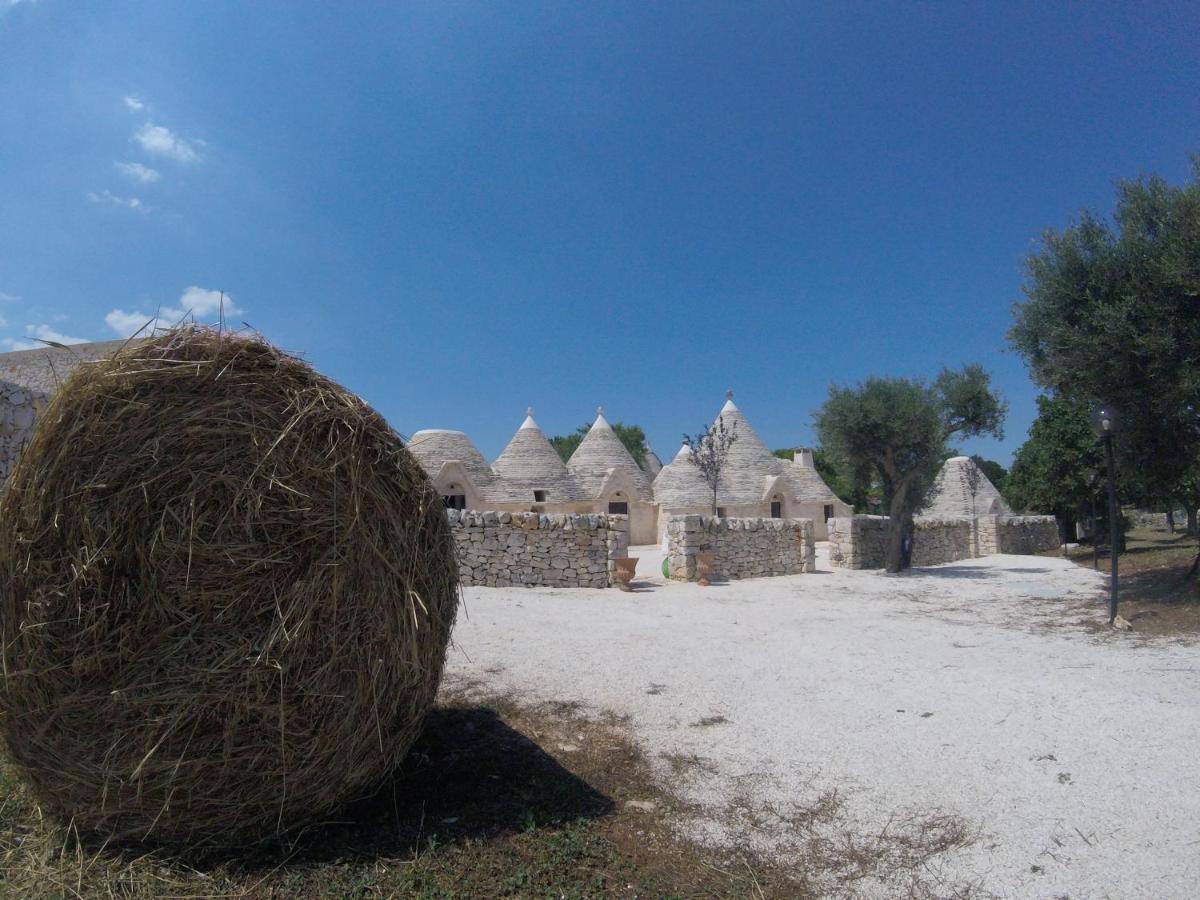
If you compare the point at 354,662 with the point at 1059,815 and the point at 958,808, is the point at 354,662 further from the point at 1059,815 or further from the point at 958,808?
the point at 1059,815

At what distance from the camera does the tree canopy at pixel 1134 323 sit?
941 cm

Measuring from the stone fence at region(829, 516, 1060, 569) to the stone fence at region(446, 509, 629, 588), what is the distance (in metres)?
9.17

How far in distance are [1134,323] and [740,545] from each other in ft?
30.9

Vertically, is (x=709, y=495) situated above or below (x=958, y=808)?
above

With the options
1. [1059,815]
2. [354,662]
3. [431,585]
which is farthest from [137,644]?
[1059,815]

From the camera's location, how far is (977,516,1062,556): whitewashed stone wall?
2577 centimetres

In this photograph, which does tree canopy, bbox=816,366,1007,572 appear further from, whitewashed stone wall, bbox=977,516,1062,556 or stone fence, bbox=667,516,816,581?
whitewashed stone wall, bbox=977,516,1062,556

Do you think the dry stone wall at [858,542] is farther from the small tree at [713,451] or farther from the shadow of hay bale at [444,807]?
the shadow of hay bale at [444,807]

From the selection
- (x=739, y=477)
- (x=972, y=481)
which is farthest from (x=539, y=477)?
(x=972, y=481)

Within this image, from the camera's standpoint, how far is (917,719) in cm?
545

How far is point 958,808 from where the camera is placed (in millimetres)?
3889

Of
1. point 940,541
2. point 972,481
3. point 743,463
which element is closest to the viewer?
point 940,541

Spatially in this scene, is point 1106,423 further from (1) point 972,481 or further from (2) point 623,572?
(1) point 972,481

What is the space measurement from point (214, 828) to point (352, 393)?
2.19 m
